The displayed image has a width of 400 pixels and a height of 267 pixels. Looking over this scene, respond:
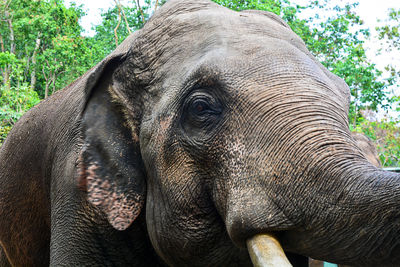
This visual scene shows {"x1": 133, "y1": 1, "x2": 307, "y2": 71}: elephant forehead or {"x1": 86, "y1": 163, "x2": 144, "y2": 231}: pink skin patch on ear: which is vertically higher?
{"x1": 133, "y1": 1, "x2": 307, "y2": 71}: elephant forehead

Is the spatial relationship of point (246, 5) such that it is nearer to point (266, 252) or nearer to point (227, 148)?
point (227, 148)

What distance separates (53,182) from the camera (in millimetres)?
3592

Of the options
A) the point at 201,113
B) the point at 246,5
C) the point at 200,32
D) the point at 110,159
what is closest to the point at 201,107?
the point at 201,113

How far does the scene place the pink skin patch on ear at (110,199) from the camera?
3178 mm

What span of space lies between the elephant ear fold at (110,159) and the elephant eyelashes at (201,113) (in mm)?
545

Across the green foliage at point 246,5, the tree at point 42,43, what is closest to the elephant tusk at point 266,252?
the green foliage at point 246,5

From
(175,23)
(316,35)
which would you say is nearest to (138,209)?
(175,23)

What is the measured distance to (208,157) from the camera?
2.69 metres

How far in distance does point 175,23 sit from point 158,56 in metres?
0.21

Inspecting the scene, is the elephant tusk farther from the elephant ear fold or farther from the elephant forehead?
the elephant ear fold

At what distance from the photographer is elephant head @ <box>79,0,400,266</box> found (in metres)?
2.14

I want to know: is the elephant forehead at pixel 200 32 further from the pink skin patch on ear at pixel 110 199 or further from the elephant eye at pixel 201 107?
the pink skin patch on ear at pixel 110 199

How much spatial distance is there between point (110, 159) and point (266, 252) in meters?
1.30

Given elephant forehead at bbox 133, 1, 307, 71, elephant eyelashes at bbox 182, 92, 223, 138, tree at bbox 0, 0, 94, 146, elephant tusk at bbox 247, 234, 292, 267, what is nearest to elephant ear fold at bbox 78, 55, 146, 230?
elephant forehead at bbox 133, 1, 307, 71
